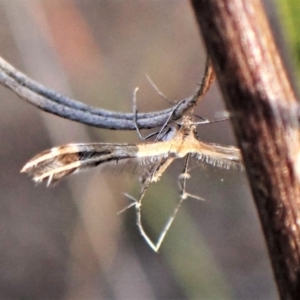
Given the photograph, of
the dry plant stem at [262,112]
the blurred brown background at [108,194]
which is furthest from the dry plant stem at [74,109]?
the blurred brown background at [108,194]

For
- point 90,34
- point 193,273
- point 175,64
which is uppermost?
point 90,34

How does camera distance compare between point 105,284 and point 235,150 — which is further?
point 105,284

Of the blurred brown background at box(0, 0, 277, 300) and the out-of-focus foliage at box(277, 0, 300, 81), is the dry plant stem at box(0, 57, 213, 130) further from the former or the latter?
the blurred brown background at box(0, 0, 277, 300)

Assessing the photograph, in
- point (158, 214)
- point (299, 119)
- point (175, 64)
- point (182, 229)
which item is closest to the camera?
point (299, 119)

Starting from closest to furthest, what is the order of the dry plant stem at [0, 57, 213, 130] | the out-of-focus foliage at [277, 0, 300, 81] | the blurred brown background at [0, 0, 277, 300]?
the out-of-focus foliage at [277, 0, 300, 81] < the dry plant stem at [0, 57, 213, 130] < the blurred brown background at [0, 0, 277, 300]

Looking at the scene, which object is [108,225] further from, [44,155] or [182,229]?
[44,155]

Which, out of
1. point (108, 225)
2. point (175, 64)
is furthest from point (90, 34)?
point (108, 225)

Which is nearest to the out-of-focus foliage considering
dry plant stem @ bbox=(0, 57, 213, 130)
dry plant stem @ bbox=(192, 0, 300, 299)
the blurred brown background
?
dry plant stem @ bbox=(192, 0, 300, 299)
